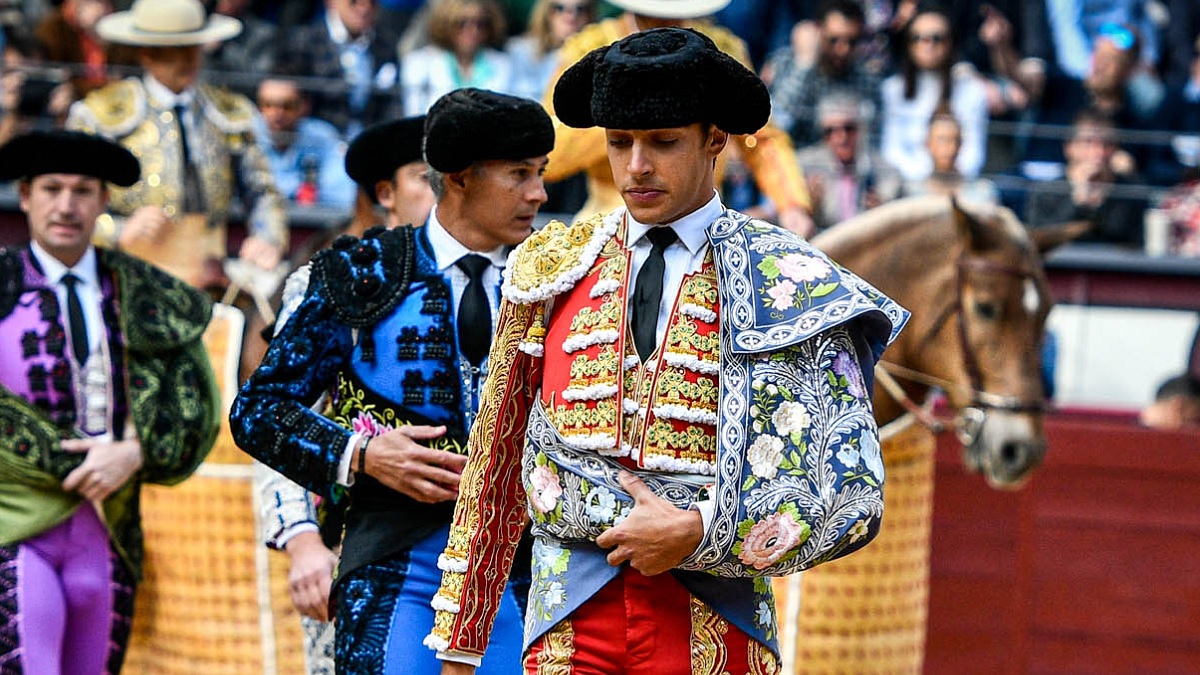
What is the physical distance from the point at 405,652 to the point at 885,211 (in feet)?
8.81

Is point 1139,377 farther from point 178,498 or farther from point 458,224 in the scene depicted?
point 458,224

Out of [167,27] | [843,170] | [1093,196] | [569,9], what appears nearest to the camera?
[167,27]

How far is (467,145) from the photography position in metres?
3.80

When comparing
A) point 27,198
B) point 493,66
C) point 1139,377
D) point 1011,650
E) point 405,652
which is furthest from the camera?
point 493,66

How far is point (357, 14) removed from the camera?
922 centimetres

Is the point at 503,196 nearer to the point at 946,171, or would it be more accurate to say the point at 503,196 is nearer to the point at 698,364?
the point at 698,364

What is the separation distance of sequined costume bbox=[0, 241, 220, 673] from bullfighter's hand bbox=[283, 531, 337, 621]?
979 millimetres

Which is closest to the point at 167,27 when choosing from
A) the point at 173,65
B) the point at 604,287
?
the point at 173,65

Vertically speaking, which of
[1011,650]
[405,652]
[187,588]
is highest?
[405,652]

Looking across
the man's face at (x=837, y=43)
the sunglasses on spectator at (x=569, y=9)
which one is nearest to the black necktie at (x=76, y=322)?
the sunglasses on spectator at (x=569, y=9)

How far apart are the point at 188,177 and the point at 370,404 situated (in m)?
3.51

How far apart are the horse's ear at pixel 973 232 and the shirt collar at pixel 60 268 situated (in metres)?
2.38

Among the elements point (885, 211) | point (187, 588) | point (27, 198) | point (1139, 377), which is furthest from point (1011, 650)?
point (27, 198)

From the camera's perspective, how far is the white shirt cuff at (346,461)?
3.76 m
